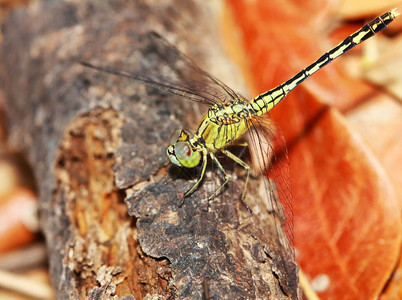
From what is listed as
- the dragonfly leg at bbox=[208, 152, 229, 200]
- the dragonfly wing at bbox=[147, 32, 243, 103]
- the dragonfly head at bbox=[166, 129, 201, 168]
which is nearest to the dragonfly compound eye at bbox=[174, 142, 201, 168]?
the dragonfly head at bbox=[166, 129, 201, 168]

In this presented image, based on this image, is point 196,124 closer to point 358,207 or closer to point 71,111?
point 71,111

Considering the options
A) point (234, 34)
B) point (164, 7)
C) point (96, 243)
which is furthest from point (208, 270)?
point (234, 34)

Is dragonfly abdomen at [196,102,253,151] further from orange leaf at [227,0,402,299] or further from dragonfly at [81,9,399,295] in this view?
orange leaf at [227,0,402,299]

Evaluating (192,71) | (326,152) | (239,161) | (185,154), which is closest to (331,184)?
(326,152)

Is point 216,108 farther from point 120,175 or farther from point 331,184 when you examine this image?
point 331,184

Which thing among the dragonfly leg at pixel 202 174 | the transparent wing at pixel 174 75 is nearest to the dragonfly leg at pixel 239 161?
the dragonfly leg at pixel 202 174

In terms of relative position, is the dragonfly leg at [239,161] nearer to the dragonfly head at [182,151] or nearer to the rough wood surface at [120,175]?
the rough wood surface at [120,175]

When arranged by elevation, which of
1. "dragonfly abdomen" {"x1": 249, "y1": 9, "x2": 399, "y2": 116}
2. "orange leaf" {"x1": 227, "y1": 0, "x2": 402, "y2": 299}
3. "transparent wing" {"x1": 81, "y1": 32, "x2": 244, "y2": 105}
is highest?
"transparent wing" {"x1": 81, "y1": 32, "x2": 244, "y2": 105}
